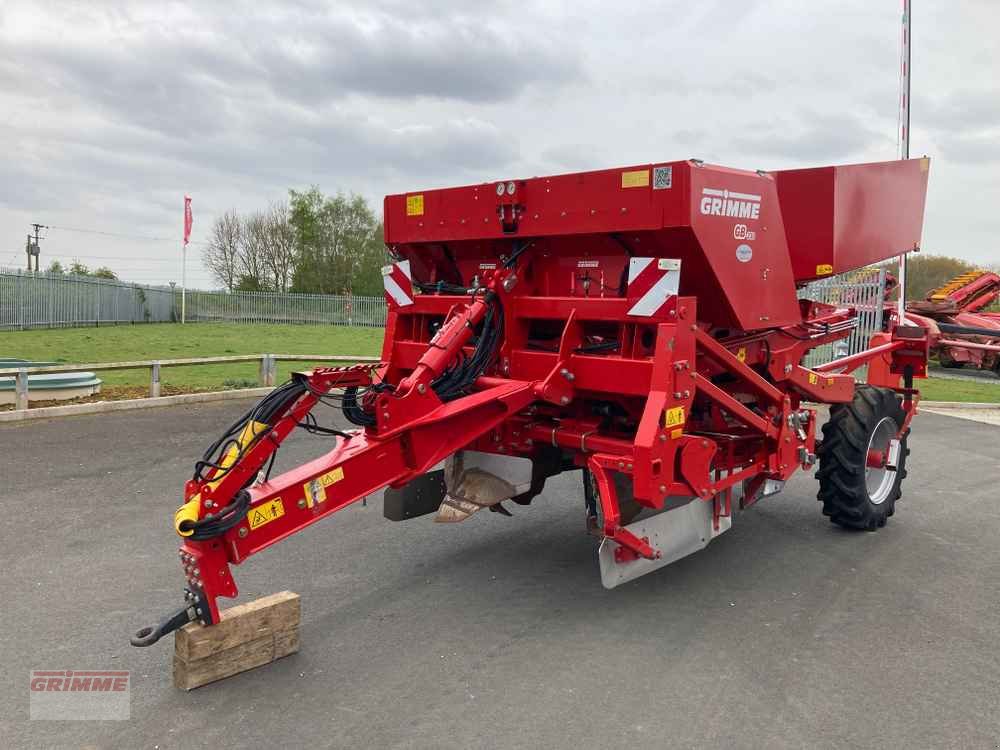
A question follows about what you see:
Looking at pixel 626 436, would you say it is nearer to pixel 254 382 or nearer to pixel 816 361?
pixel 254 382

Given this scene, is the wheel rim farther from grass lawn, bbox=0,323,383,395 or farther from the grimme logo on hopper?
grass lawn, bbox=0,323,383,395

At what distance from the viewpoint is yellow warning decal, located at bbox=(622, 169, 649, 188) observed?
4.32 m

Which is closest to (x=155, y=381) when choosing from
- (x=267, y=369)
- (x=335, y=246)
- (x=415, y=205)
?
(x=267, y=369)

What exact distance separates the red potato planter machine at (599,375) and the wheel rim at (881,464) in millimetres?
80

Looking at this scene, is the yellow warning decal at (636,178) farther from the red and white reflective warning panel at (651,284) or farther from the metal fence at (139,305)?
the metal fence at (139,305)

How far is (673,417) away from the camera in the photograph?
4.32 metres

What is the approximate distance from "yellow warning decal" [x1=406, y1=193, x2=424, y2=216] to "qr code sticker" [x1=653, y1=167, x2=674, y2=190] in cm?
172

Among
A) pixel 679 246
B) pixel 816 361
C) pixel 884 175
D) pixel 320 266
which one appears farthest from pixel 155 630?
pixel 320 266

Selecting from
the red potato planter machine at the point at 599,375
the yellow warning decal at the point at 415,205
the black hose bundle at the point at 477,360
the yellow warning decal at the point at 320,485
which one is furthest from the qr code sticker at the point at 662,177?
the yellow warning decal at the point at 320,485

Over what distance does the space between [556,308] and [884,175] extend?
288 centimetres

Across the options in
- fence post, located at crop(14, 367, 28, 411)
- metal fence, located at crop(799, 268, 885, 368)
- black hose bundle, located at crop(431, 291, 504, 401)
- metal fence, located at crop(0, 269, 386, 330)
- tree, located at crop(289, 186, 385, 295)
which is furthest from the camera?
tree, located at crop(289, 186, 385, 295)

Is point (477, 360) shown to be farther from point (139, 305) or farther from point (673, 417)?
point (139, 305)

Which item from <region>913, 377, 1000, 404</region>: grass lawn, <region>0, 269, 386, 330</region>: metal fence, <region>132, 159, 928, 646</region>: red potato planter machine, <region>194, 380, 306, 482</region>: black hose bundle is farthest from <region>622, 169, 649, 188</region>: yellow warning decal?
<region>0, 269, 386, 330</region>: metal fence

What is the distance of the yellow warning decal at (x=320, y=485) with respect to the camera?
3.79 metres
